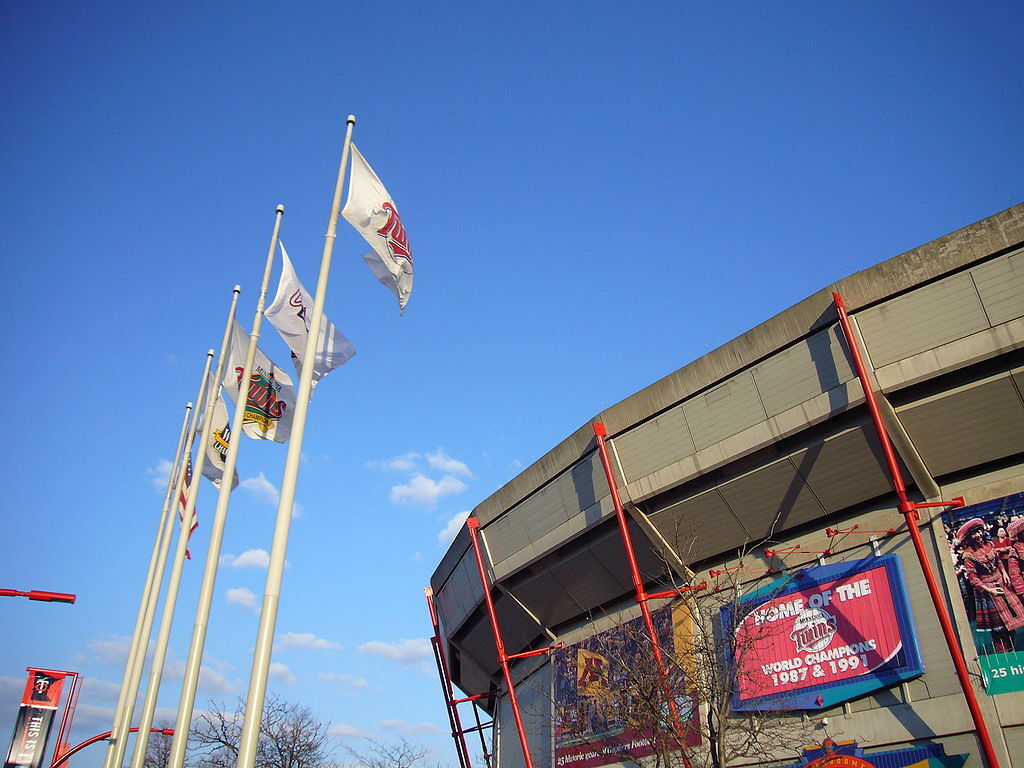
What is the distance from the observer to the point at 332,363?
1856 cm

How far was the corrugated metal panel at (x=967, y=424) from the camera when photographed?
1950cm

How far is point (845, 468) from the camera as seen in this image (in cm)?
2180

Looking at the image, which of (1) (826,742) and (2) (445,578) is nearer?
(1) (826,742)

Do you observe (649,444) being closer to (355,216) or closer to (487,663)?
(355,216)

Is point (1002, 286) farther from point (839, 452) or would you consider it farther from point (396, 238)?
point (396, 238)

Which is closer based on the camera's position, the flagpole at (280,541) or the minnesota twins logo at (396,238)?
the flagpole at (280,541)

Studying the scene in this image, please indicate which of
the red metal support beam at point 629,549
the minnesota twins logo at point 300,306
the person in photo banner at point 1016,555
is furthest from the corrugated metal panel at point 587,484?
the person in photo banner at point 1016,555

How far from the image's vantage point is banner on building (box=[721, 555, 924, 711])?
19906 mm

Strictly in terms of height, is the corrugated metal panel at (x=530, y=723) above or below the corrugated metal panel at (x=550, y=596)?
below

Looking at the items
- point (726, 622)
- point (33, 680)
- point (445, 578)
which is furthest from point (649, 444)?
point (33, 680)

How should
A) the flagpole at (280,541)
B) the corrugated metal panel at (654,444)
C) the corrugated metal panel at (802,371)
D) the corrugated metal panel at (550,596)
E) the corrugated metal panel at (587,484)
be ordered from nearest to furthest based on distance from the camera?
the flagpole at (280,541)
the corrugated metal panel at (802,371)
the corrugated metal panel at (654,444)
the corrugated metal panel at (587,484)
the corrugated metal panel at (550,596)

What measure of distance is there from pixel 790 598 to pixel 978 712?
19.2 feet

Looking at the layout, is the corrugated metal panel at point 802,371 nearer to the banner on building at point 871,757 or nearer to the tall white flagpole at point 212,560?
the banner on building at point 871,757

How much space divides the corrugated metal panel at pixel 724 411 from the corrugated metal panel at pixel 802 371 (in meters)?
0.34
